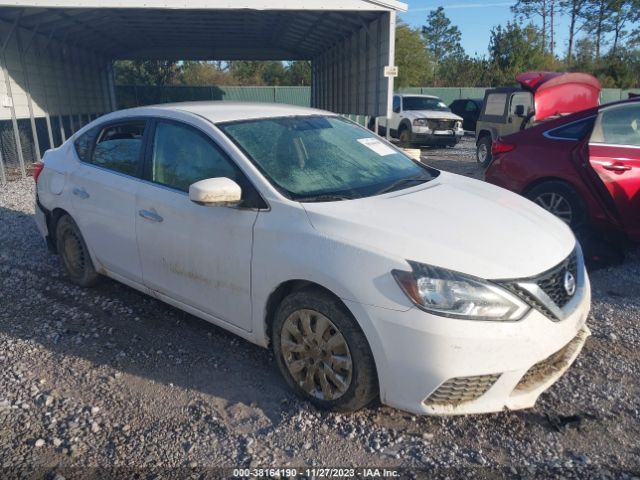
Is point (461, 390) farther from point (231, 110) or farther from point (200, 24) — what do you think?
point (200, 24)

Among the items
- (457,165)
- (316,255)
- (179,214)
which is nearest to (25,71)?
(457,165)

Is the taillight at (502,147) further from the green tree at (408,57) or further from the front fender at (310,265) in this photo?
the green tree at (408,57)

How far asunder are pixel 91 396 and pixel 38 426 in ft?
1.08

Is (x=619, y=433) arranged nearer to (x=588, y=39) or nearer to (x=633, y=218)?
(x=633, y=218)

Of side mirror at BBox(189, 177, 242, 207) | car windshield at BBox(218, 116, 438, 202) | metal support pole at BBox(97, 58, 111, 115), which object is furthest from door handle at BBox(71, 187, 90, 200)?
metal support pole at BBox(97, 58, 111, 115)

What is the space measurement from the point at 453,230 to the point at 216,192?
1.31 metres

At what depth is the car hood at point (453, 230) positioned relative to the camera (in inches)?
102

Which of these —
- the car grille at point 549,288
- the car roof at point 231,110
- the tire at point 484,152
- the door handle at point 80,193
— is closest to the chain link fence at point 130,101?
the tire at point 484,152

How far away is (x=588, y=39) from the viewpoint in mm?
54031

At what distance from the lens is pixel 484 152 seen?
12508 millimetres

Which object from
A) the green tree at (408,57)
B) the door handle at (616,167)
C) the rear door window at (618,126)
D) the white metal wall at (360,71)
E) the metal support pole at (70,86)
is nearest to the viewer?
the door handle at (616,167)

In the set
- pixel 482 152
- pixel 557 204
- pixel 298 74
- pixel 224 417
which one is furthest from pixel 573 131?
pixel 298 74

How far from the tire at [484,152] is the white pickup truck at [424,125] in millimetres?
3775

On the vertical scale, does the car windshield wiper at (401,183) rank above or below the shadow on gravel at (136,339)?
above
